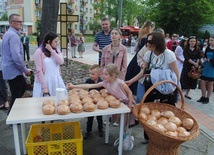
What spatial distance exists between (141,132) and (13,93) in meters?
2.25

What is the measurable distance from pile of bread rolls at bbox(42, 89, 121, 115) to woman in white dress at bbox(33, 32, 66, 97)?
0.57m

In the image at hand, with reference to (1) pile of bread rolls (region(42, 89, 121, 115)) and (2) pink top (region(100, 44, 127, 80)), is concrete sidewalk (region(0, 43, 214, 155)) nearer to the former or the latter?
(1) pile of bread rolls (region(42, 89, 121, 115))

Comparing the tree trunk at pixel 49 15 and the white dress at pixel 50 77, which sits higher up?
the tree trunk at pixel 49 15

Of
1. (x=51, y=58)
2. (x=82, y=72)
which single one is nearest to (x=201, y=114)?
(x=51, y=58)

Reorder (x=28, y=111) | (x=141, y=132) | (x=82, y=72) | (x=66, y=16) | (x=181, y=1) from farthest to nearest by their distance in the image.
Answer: (x=181, y=1) < (x=66, y=16) < (x=82, y=72) < (x=141, y=132) < (x=28, y=111)

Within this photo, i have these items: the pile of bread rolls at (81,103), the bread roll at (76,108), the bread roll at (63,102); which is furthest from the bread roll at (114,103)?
the bread roll at (63,102)

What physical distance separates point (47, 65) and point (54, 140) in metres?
1.06

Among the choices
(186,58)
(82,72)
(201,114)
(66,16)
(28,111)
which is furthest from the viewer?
(66,16)

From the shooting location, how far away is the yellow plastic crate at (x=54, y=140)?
2281 millimetres

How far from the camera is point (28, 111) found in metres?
2.15

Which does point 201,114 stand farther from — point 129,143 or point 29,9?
point 29,9

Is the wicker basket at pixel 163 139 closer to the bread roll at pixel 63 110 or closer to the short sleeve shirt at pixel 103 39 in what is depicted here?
the bread roll at pixel 63 110

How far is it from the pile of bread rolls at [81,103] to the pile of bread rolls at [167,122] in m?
0.36

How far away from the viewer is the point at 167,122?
228 centimetres
